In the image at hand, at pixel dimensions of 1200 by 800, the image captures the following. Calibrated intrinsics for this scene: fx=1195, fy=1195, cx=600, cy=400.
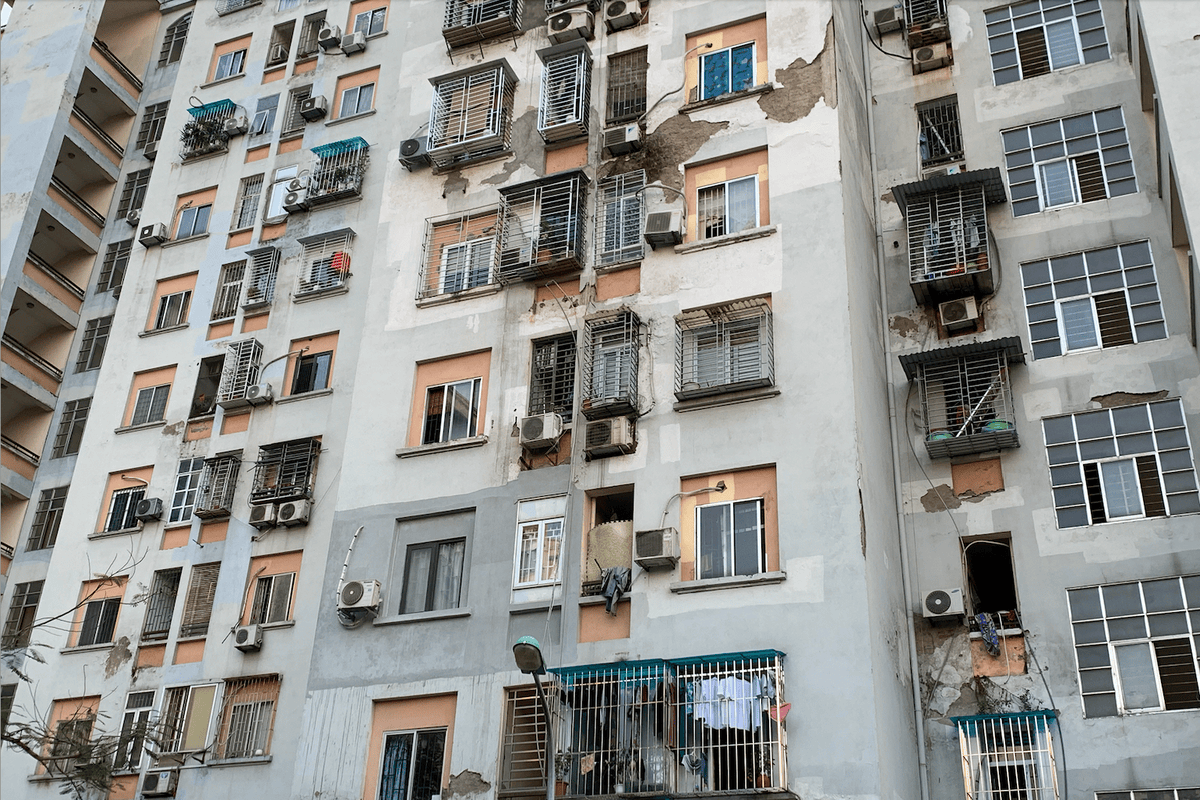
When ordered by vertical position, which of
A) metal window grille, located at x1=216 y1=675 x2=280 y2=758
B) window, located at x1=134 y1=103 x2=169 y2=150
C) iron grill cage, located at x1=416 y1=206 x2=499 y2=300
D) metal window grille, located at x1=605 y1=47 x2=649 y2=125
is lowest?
metal window grille, located at x1=216 y1=675 x2=280 y2=758

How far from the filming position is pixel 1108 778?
16.4 m

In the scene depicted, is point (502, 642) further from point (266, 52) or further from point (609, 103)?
point (266, 52)

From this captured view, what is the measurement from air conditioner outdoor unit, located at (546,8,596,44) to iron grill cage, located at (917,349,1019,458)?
903 cm

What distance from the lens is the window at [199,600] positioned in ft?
75.8

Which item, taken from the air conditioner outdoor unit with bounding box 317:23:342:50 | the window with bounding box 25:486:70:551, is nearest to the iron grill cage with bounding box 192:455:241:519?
the window with bounding box 25:486:70:551

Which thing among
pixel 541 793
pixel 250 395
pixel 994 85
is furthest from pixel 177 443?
pixel 994 85

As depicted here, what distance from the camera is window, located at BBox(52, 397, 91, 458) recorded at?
2916cm

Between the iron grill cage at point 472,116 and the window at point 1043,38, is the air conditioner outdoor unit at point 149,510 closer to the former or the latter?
the iron grill cage at point 472,116

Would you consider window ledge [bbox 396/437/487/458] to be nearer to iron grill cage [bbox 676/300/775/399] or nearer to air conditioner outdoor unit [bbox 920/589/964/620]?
iron grill cage [bbox 676/300/775/399]

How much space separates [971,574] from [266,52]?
72.5 feet

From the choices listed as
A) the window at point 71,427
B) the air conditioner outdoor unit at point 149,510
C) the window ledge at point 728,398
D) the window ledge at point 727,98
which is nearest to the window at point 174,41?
the window at point 71,427

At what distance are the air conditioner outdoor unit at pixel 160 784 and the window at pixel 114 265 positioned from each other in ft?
46.3

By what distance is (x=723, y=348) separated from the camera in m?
18.6

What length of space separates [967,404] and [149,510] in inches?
639
